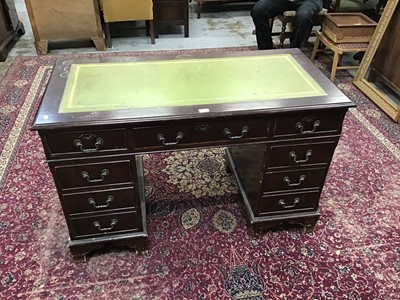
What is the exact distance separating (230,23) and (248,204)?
3.32m

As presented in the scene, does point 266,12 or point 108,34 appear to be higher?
point 266,12

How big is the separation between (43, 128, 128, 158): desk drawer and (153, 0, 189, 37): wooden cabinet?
2.98 meters

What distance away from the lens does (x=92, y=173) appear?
1491 millimetres

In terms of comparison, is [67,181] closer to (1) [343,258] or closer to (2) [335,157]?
(1) [343,258]

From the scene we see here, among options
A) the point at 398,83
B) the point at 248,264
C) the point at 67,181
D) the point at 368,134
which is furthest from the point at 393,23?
the point at 67,181

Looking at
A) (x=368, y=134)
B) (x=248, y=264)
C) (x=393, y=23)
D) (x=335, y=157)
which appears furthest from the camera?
(x=393, y=23)

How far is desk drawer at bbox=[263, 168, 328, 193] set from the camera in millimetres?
1691

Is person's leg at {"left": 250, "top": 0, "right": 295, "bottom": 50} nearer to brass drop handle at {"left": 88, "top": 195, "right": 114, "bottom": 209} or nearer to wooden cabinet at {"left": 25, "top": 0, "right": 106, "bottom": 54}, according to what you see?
wooden cabinet at {"left": 25, "top": 0, "right": 106, "bottom": 54}

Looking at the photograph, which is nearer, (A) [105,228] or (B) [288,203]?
(A) [105,228]

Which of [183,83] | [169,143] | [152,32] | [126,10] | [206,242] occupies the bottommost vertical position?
[206,242]

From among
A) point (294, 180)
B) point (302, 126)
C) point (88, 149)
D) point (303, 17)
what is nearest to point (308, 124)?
point (302, 126)

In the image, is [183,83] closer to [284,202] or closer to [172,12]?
[284,202]

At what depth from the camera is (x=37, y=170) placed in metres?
2.28

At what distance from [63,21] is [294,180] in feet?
9.83
